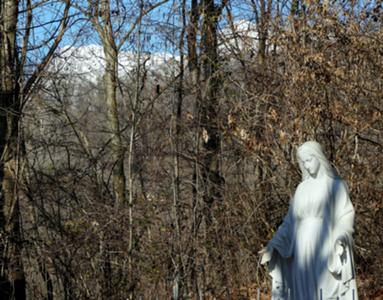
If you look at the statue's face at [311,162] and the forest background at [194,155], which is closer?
the statue's face at [311,162]

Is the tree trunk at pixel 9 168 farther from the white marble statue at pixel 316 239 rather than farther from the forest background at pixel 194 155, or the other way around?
the white marble statue at pixel 316 239

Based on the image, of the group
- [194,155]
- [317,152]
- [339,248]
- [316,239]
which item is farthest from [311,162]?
[194,155]

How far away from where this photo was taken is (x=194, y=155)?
14.2 m

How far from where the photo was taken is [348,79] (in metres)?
12.9

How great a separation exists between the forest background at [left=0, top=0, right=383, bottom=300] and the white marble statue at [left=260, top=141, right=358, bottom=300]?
411 cm

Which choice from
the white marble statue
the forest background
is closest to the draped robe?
the white marble statue

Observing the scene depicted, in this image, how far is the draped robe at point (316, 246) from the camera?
7.57m

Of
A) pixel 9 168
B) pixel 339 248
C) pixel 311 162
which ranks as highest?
pixel 9 168

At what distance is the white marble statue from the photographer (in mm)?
7570

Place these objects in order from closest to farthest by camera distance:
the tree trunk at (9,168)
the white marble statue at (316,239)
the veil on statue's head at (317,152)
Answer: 1. the white marble statue at (316,239)
2. the veil on statue's head at (317,152)
3. the tree trunk at (9,168)

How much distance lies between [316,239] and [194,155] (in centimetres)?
653

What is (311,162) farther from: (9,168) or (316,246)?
(9,168)

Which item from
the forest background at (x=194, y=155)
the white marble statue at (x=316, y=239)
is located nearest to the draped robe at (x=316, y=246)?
the white marble statue at (x=316, y=239)

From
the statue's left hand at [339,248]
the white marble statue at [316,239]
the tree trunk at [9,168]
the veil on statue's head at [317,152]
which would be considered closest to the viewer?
the statue's left hand at [339,248]
